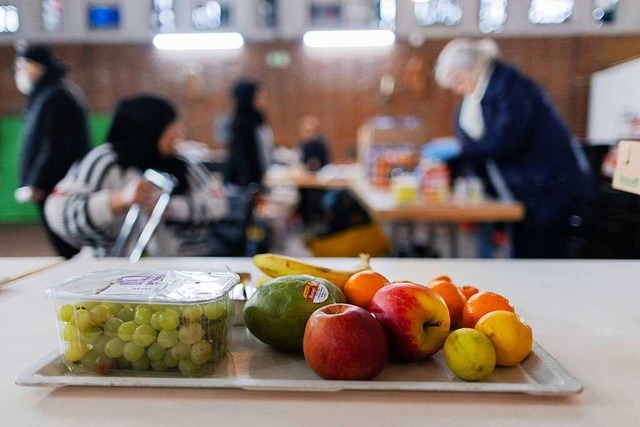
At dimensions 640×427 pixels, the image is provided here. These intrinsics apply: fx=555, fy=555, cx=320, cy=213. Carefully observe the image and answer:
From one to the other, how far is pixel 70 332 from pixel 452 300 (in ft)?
1.86

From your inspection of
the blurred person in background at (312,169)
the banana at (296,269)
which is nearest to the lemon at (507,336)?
the banana at (296,269)

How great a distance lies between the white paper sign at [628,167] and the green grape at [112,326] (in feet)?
2.85

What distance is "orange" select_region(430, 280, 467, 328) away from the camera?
35.0 inches

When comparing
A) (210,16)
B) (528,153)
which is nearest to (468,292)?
(528,153)

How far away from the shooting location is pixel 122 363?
2.42ft

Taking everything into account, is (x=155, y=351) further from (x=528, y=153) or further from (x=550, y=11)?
(x=550, y=11)

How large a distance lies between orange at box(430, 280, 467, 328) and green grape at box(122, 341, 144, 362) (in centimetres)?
46

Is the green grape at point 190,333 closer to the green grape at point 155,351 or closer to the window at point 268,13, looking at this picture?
the green grape at point 155,351

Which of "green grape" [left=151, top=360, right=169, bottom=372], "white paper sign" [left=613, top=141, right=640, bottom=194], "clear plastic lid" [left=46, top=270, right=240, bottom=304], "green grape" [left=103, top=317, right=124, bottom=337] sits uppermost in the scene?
"white paper sign" [left=613, top=141, right=640, bottom=194]

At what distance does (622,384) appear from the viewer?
74 centimetres

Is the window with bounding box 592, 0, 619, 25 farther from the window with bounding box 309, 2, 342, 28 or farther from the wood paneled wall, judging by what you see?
the wood paneled wall

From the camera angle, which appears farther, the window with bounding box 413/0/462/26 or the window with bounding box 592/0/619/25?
the window with bounding box 413/0/462/26

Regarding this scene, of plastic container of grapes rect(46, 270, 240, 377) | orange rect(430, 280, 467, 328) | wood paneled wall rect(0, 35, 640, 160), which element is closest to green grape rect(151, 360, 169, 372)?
plastic container of grapes rect(46, 270, 240, 377)

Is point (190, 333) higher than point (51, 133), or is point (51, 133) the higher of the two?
point (51, 133)
